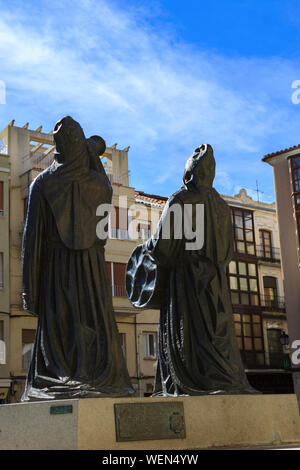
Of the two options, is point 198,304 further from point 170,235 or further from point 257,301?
point 257,301

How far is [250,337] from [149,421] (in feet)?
106

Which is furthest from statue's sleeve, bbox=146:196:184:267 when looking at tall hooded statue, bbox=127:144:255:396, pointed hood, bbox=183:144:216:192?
pointed hood, bbox=183:144:216:192

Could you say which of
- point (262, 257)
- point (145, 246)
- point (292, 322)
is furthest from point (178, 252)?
point (262, 257)

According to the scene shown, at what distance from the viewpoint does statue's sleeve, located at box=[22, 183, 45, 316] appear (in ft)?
25.9

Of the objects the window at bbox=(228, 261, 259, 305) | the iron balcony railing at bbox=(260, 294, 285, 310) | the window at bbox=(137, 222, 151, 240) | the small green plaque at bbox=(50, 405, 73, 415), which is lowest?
the small green plaque at bbox=(50, 405, 73, 415)

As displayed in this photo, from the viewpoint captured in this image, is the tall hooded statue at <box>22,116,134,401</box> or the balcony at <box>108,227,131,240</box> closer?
the tall hooded statue at <box>22,116,134,401</box>

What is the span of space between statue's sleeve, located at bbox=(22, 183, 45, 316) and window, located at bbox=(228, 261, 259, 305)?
3109cm

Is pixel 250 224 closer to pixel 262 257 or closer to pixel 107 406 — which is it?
pixel 262 257

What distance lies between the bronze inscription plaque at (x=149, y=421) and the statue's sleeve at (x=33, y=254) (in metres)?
1.82

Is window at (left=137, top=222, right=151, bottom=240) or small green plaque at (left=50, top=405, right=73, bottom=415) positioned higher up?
window at (left=137, top=222, right=151, bottom=240)

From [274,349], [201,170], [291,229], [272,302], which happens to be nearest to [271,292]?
[272,302]

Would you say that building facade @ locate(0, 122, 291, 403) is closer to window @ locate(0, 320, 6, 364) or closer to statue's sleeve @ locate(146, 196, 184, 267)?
window @ locate(0, 320, 6, 364)

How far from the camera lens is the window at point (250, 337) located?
124ft

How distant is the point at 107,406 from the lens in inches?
257
